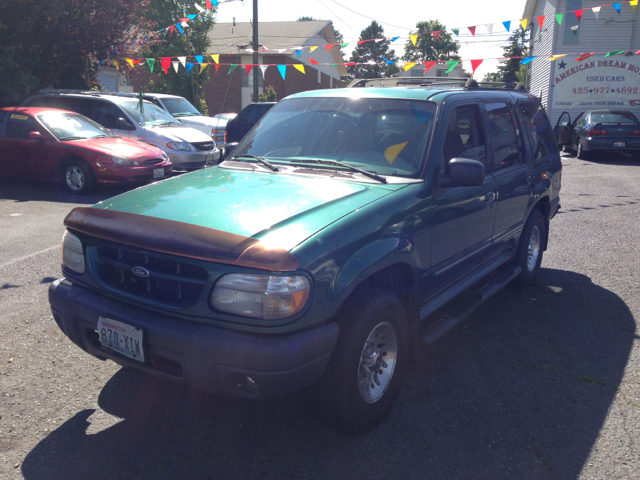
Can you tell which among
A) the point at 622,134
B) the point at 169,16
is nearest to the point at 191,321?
the point at 622,134

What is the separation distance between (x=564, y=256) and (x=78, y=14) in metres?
13.7

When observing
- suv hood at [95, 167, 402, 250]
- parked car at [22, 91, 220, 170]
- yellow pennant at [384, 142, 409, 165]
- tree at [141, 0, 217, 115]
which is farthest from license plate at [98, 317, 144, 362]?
tree at [141, 0, 217, 115]

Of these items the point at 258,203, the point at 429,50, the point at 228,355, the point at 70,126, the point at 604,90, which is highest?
the point at 429,50

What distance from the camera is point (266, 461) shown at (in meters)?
2.71

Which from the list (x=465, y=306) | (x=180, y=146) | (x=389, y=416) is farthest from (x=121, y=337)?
(x=180, y=146)

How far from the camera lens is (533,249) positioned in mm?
5508

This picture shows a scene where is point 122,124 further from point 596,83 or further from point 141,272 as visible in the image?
point 596,83

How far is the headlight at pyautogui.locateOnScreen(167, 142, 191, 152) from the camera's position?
12.1 meters

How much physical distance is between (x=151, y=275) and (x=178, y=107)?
14761 mm

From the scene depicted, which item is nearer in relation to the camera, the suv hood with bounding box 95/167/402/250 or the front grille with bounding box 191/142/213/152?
the suv hood with bounding box 95/167/402/250

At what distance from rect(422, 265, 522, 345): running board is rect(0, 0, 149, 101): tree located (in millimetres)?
12356

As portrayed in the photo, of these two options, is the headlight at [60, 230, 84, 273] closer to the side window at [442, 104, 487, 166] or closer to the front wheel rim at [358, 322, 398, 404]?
the front wheel rim at [358, 322, 398, 404]

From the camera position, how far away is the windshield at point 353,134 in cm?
356

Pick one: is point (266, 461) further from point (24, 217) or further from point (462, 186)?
point (24, 217)
